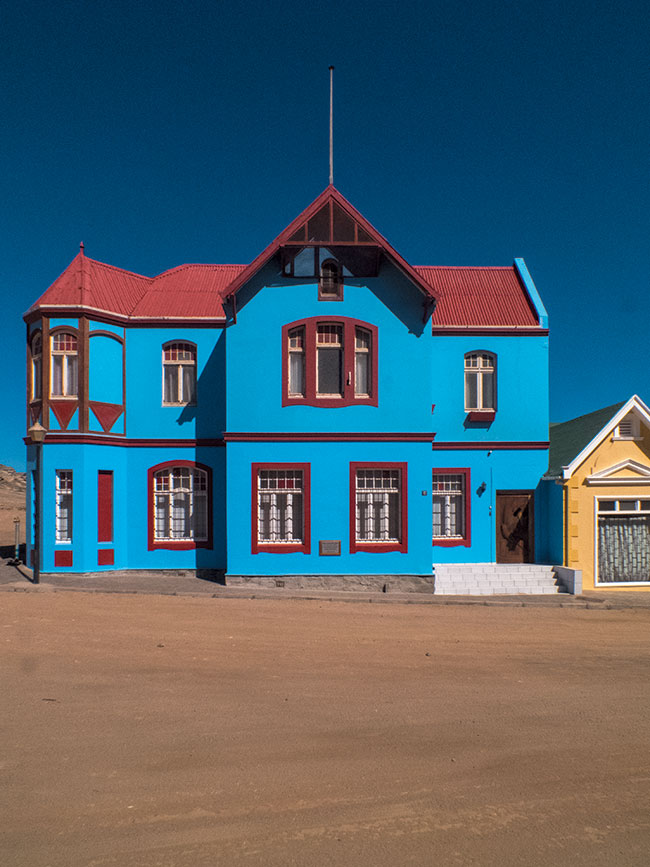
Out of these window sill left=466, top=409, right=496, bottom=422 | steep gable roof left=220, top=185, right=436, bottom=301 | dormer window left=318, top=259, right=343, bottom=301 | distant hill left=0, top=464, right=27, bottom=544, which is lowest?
distant hill left=0, top=464, right=27, bottom=544

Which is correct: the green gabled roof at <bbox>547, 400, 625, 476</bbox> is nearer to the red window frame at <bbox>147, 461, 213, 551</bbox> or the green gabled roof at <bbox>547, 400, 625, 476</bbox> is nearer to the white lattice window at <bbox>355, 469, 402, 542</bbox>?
the white lattice window at <bbox>355, 469, 402, 542</bbox>

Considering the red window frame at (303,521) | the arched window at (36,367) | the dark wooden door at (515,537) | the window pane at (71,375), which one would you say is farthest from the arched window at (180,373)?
the dark wooden door at (515,537)

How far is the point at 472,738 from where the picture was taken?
6395 millimetres

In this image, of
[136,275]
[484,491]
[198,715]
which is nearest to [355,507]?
[484,491]

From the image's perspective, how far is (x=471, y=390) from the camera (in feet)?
60.8

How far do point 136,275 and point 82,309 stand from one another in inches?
129

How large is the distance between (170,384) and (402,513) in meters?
8.18

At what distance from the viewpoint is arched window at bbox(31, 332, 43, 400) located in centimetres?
1734

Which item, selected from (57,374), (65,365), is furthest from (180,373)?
(57,374)

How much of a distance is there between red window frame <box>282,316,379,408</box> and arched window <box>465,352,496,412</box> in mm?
4078

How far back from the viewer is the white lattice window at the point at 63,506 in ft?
55.6

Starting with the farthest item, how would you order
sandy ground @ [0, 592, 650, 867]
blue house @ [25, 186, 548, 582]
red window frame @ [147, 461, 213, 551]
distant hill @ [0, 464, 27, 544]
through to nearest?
distant hill @ [0, 464, 27, 544]
red window frame @ [147, 461, 213, 551]
blue house @ [25, 186, 548, 582]
sandy ground @ [0, 592, 650, 867]

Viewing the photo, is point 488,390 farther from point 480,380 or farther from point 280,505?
point 280,505

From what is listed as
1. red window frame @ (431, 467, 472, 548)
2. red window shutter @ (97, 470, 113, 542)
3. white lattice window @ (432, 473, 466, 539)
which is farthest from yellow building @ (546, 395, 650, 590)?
red window shutter @ (97, 470, 113, 542)
